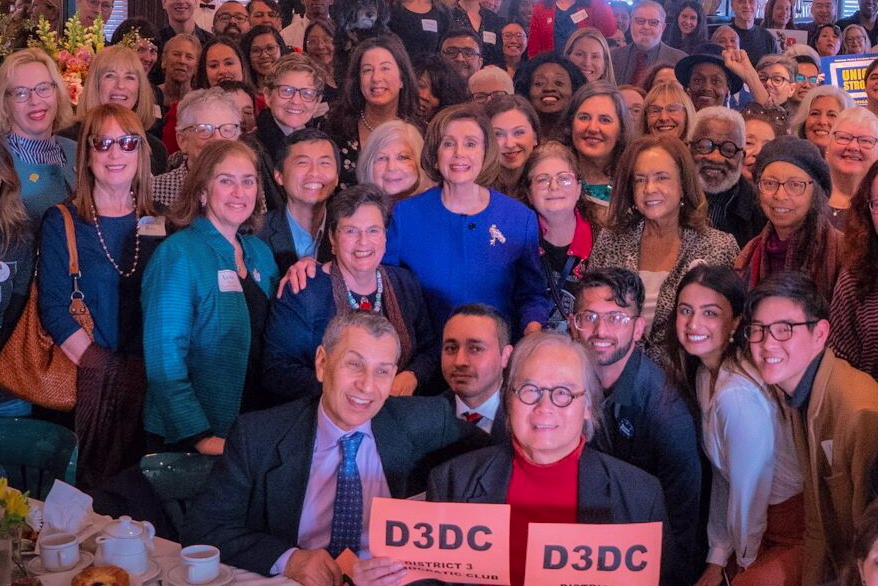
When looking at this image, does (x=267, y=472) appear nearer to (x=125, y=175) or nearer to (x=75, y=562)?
(x=75, y=562)

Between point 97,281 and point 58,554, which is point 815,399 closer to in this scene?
point 58,554

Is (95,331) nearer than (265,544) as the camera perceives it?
No

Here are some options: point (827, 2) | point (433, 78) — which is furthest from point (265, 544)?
point (827, 2)

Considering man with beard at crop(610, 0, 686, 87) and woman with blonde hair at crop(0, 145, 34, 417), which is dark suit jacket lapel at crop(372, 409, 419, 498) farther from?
man with beard at crop(610, 0, 686, 87)

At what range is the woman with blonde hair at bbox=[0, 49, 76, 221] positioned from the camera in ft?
13.9

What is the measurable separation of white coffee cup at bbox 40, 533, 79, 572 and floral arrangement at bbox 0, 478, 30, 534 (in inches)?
5.4

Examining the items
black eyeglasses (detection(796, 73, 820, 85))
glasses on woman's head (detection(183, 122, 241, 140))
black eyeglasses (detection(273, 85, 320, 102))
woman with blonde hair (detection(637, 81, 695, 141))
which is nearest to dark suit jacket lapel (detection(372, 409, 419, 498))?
glasses on woman's head (detection(183, 122, 241, 140))

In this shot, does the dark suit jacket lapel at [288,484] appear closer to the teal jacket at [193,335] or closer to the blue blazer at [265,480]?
the blue blazer at [265,480]

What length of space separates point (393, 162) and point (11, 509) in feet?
7.33

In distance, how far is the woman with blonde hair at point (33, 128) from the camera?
424 cm

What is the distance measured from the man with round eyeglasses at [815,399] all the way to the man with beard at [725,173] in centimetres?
153

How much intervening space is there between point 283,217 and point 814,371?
205 cm

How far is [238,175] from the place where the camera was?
3814 millimetres

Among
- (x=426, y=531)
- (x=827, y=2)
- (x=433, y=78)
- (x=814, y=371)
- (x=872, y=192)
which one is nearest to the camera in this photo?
(x=426, y=531)
